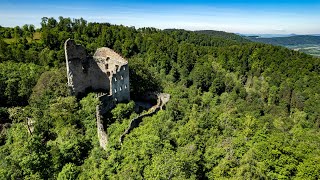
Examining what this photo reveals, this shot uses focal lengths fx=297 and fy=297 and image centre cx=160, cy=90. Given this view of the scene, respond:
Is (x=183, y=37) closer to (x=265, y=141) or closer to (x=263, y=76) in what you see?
(x=263, y=76)

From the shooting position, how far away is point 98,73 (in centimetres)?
4416

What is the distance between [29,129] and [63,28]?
5757 cm

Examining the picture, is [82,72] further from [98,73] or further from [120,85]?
[120,85]

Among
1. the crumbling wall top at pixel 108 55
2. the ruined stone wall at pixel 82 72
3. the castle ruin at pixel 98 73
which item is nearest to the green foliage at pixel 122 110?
the castle ruin at pixel 98 73

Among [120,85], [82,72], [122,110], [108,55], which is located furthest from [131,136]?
[108,55]

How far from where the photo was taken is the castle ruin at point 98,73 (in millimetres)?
40969

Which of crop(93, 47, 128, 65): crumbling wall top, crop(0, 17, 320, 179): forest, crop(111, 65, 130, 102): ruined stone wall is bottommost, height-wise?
crop(0, 17, 320, 179): forest

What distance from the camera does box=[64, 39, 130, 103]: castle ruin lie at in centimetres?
4097

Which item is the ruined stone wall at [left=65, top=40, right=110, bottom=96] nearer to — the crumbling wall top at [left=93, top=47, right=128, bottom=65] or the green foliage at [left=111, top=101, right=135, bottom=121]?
the crumbling wall top at [left=93, top=47, right=128, bottom=65]

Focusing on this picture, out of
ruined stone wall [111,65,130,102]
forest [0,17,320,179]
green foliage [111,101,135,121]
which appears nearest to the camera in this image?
forest [0,17,320,179]

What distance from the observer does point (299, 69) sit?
91000 mm

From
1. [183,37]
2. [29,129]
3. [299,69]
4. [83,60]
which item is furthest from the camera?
[183,37]

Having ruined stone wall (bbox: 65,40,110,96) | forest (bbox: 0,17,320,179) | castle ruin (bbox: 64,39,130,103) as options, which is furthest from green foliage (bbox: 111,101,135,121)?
ruined stone wall (bbox: 65,40,110,96)

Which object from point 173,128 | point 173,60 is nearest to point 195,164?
point 173,128
